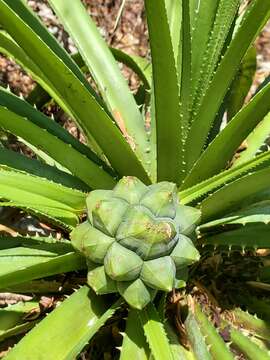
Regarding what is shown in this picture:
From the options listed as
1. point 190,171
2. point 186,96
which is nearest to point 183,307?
point 190,171

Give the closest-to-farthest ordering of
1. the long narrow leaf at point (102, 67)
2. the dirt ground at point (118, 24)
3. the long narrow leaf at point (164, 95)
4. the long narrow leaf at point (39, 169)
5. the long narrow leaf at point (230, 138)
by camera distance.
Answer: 1. the long narrow leaf at point (164, 95)
2. the long narrow leaf at point (230, 138)
3. the long narrow leaf at point (39, 169)
4. the long narrow leaf at point (102, 67)
5. the dirt ground at point (118, 24)

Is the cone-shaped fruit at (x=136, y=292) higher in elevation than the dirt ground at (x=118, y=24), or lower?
lower

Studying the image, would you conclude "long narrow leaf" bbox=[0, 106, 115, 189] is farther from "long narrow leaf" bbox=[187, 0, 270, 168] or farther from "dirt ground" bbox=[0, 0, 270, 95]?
"dirt ground" bbox=[0, 0, 270, 95]

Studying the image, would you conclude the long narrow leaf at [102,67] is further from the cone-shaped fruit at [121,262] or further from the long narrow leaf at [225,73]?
the cone-shaped fruit at [121,262]

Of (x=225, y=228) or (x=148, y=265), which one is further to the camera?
(x=225, y=228)

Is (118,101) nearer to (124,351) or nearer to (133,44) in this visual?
(124,351)

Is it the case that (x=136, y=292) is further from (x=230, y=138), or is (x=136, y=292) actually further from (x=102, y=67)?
(x=102, y=67)

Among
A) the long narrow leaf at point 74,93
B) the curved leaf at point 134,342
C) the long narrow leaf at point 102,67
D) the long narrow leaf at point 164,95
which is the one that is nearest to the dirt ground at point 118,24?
the long narrow leaf at point 102,67

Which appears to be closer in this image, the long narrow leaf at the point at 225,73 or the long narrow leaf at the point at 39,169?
the long narrow leaf at the point at 225,73
